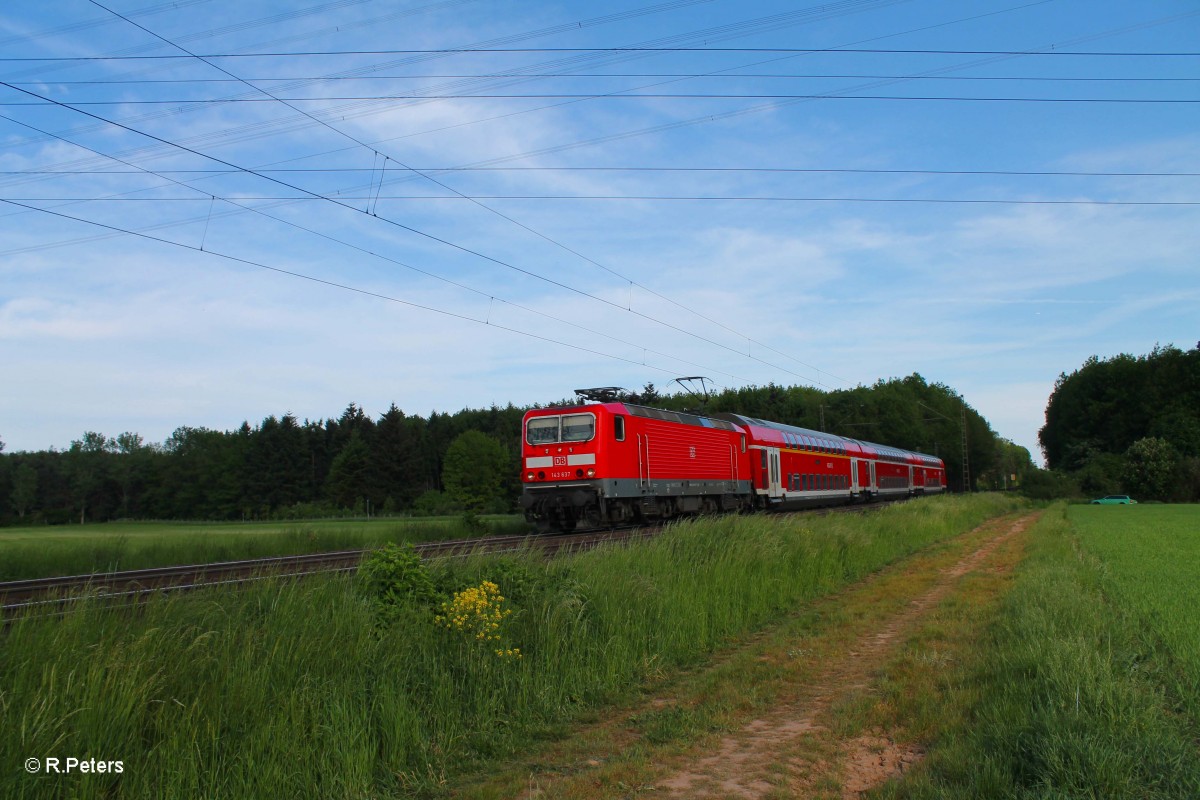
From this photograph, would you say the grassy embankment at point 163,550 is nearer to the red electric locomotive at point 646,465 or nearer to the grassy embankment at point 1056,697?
the red electric locomotive at point 646,465

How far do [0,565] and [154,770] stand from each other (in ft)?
52.4

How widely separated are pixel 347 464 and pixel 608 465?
7550 cm

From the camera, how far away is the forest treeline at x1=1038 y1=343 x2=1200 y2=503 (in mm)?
73438

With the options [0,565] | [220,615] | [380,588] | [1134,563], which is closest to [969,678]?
[380,588]

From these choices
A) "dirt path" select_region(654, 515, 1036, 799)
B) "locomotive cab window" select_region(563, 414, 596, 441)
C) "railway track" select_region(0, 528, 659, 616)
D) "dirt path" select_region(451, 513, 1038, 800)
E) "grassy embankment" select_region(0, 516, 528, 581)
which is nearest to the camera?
"dirt path" select_region(654, 515, 1036, 799)

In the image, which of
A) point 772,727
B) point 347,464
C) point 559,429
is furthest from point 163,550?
point 347,464

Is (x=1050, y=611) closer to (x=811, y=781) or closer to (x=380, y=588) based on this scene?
(x=811, y=781)

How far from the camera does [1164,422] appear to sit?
81188 millimetres

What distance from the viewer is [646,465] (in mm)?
23969

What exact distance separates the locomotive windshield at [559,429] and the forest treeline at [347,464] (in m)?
54.0

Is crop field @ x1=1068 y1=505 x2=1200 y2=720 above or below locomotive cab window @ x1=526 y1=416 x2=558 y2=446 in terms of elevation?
below

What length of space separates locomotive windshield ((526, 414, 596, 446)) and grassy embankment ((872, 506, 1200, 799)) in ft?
39.1

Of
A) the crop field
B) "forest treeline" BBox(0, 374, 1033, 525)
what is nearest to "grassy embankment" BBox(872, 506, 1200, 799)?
the crop field

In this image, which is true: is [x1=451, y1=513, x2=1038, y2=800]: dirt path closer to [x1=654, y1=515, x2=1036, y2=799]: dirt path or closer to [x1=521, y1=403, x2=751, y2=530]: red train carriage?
[x1=654, y1=515, x2=1036, y2=799]: dirt path
